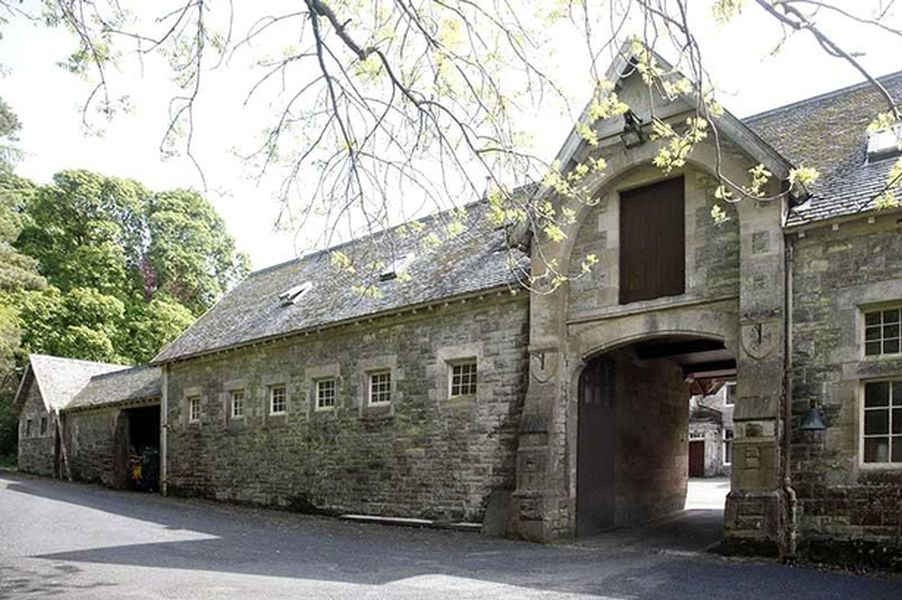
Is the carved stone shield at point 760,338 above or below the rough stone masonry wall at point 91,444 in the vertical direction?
above

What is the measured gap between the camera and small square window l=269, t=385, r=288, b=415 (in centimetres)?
2149

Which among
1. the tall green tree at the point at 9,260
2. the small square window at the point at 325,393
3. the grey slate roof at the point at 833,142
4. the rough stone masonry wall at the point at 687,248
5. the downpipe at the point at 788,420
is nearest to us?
the downpipe at the point at 788,420

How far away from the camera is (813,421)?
1104cm

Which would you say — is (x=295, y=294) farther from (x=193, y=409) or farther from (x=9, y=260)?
(x=9, y=260)

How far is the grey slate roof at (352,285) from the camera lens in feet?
55.1

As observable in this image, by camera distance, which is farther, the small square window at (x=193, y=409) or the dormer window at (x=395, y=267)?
the small square window at (x=193, y=409)

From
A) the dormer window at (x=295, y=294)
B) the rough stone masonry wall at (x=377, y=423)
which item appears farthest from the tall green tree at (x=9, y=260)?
the dormer window at (x=295, y=294)

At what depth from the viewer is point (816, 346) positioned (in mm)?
11469

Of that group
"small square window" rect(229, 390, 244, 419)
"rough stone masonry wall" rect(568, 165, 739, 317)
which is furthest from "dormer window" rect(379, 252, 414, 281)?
"small square window" rect(229, 390, 244, 419)

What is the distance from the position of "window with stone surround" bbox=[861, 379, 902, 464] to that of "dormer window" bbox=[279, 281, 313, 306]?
630 inches

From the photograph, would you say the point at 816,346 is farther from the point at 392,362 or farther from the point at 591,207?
the point at 392,362

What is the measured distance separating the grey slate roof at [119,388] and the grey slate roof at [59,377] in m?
0.62

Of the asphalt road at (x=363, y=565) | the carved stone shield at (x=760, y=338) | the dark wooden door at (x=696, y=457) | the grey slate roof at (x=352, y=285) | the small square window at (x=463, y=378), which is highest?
the grey slate roof at (x=352, y=285)

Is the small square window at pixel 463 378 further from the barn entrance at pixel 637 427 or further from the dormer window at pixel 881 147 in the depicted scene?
the dormer window at pixel 881 147
